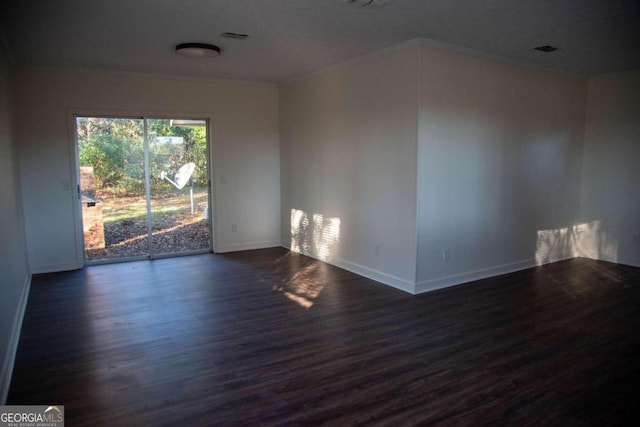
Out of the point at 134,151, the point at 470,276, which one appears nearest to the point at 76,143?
the point at 134,151

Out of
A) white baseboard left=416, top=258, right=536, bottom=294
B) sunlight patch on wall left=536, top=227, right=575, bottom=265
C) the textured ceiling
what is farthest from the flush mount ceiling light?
sunlight patch on wall left=536, top=227, right=575, bottom=265

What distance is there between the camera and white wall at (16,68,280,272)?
523cm

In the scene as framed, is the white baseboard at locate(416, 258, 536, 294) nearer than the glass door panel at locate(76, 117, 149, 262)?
Yes

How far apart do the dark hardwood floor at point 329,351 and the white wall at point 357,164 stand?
1.60 ft

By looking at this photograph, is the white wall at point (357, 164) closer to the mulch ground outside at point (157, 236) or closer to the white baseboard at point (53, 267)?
the mulch ground outside at point (157, 236)

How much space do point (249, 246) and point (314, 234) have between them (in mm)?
1278

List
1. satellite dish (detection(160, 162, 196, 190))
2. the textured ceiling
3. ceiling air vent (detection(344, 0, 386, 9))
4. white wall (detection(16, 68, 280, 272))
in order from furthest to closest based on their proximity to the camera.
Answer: satellite dish (detection(160, 162, 196, 190)) < white wall (detection(16, 68, 280, 272)) < the textured ceiling < ceiling air vent (detection(344, 0, 386, 9))

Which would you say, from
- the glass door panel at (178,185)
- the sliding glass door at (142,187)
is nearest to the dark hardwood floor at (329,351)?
the sliding glass door at (142,187)

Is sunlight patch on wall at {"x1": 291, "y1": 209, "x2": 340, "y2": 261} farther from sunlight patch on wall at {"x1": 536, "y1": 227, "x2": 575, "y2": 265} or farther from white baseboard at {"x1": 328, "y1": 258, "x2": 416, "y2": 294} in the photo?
sunlight patch on wall at {"x1": 536, "y1": 227, "x2": 575, "y2": 265}

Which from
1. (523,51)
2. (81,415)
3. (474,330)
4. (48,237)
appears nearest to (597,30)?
(523,51)

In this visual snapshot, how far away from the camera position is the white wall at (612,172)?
18.2 feet

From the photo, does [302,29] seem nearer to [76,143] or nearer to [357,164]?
[357,164]

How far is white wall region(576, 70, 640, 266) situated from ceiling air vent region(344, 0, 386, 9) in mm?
4269

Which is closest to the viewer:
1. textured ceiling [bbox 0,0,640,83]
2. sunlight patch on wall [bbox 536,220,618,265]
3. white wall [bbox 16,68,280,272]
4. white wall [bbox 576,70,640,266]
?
textured ceiling [bbox 0,0,640,83]
